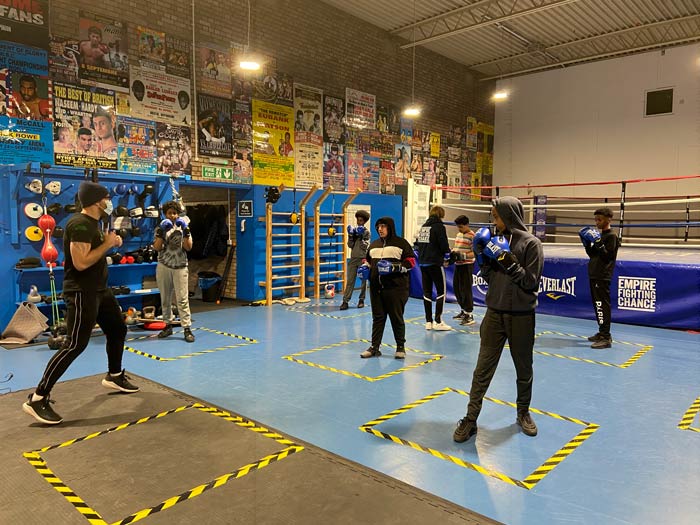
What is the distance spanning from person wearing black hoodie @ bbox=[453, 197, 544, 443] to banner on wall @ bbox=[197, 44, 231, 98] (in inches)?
265

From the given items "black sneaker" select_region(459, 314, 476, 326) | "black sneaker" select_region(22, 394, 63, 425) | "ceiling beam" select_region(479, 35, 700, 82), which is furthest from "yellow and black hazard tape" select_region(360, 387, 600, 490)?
"ceiling beam" select_region(479, 35, 700, 82)

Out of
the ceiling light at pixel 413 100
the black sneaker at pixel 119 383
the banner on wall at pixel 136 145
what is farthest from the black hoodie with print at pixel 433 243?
the ceiling light at pixel 413 100

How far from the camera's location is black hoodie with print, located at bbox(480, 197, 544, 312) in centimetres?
327

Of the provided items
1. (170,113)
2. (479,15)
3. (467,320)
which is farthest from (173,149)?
(479,15)

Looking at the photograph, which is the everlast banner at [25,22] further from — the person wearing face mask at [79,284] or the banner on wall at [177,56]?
the person wearing face mask at [79,284]

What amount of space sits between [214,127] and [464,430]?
7.12 metres

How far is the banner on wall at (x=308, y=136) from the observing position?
10.2 meters

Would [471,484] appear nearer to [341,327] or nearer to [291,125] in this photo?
[341,327]

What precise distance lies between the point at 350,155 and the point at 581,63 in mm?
7042

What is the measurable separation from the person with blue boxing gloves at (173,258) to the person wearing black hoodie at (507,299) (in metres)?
3.66

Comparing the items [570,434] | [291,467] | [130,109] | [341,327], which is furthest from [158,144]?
[570,434]

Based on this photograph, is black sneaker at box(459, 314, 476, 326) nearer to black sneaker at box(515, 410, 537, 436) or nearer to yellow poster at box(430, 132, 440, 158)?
black sneaker at box(515, 410, 537, 436)

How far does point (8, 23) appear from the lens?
21.5 ft

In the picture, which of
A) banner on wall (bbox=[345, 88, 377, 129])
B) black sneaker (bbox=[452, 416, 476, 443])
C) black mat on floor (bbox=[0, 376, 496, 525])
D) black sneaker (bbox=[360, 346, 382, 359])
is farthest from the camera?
banner on wall (bbox=[345, 88, 377, 129])
